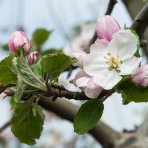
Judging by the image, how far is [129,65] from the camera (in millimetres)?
894

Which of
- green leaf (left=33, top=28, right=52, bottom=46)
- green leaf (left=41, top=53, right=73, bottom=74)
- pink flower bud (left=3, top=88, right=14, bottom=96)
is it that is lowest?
green leaf (left=33, top=28, right=52, bottom=46)

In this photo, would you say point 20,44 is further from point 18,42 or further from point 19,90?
point 19,90

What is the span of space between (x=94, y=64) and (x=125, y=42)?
71 millimetres

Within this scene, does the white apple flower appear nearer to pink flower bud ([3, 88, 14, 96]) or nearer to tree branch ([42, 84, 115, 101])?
tree branch ([42, 84, 115, 101])

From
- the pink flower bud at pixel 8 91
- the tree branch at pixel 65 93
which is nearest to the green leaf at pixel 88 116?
the tree branch at pixel 65 93

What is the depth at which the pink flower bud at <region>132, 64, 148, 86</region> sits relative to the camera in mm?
878

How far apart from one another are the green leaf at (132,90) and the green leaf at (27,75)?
0.46ft

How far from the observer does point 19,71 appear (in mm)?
871

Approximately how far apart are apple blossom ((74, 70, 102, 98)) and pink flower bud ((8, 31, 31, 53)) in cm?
14

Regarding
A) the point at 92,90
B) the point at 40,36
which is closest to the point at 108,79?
the point at 92,90

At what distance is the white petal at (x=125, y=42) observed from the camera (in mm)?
923

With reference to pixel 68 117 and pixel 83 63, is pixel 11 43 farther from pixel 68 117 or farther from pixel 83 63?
pixel 68 117

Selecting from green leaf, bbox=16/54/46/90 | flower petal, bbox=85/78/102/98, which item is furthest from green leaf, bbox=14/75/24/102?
flower petal, bbox=85/78/102/98

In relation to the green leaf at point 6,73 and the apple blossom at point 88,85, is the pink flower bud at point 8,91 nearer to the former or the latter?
the green leaf at point 6,73
